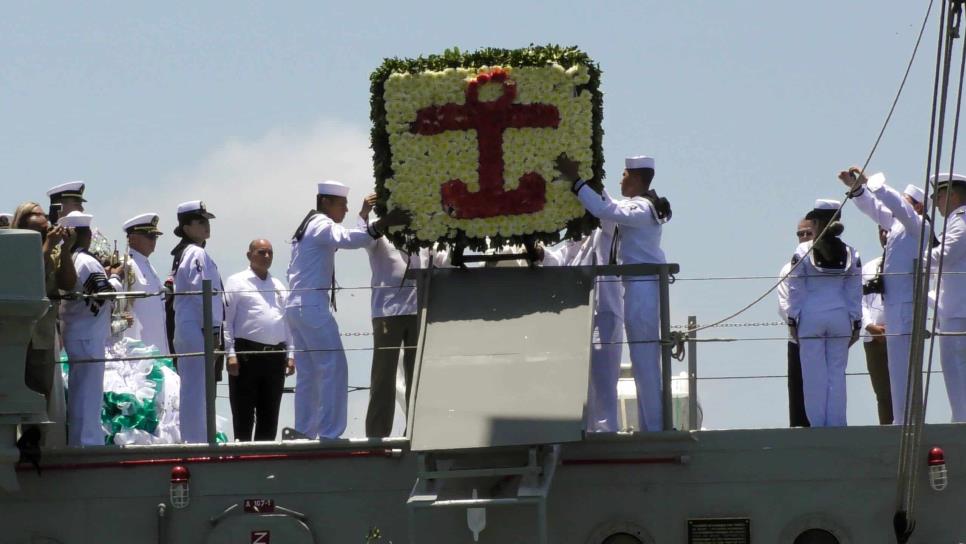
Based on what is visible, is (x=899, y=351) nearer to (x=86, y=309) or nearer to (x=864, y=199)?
(x=864, y=199)

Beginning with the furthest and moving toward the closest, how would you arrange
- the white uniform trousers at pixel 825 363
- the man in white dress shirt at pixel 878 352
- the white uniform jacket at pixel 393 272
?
the man in white dress shirt at pixel 878 352 → the white uniform jacket at pixel 393 272 → the white uniform trousers at pixel 825 363

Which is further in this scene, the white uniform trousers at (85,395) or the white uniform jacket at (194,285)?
the white uniform jacket at (194,285)

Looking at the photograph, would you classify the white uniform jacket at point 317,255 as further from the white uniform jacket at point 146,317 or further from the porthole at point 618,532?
the porthole at point 618,532

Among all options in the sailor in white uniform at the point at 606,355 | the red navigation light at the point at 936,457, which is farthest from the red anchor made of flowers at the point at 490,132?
the red navigation light at the point at 936,457

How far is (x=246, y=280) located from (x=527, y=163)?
2.81m

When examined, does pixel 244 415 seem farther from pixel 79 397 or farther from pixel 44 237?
pixel 44 237

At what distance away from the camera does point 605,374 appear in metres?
11.7

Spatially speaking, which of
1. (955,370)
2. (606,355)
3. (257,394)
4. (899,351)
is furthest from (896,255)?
(257,394)

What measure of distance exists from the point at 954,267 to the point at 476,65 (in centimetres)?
368

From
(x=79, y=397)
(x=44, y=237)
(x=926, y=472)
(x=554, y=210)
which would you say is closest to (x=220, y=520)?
(x=79, y=397)

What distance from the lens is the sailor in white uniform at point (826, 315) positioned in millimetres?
11688

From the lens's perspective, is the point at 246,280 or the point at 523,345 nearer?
the point at 523,345

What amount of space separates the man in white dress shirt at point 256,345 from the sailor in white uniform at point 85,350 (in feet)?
2.98

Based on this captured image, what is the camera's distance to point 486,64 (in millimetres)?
11594
